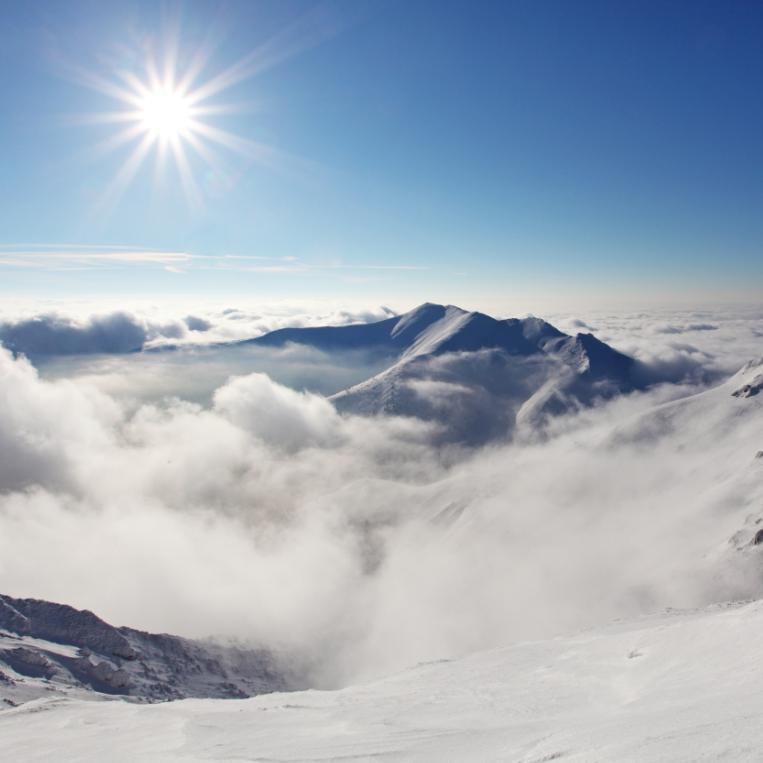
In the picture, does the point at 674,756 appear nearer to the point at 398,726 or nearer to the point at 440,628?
the point at 398,726

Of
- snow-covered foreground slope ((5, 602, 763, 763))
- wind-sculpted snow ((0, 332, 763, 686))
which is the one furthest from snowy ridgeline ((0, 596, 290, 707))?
snow-covered foreground slope ((5, 602, 763, 763))

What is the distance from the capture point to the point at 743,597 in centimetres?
8369

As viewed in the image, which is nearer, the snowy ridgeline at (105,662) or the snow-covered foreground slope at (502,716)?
the snow-covered foreground slope at (502,716)

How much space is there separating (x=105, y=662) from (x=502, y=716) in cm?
7022

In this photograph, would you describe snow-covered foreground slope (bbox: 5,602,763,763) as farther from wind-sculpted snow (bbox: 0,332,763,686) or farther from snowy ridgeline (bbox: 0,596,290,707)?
wind-sculpted snow (bbox: 0,332,763,686)

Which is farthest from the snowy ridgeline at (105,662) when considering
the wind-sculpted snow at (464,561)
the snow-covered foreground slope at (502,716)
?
the snow-covered foreground slope at (502,716)

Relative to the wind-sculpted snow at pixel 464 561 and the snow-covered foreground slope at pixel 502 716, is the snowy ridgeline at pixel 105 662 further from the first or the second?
the snow-covered foreground slope at pixel 502 716

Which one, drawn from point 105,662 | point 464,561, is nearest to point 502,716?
point 105,662

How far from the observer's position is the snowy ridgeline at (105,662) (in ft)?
206

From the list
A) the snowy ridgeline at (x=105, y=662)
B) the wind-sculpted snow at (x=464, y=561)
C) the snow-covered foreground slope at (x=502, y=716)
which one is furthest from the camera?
the wind-sculpted snow at (x=464, y=561)

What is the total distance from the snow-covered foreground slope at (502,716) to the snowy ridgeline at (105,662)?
3041 centimetres

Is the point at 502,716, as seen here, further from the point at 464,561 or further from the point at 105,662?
the point at 464,561

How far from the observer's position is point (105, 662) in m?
69.8

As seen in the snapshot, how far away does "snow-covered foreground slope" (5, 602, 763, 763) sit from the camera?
1305 cm
